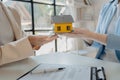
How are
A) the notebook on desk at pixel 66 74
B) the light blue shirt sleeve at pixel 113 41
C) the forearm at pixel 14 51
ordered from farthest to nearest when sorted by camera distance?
1. the light blue shirt sleeve at pixel 113 41
2. the forearm at pixel 14 51
3. the notebook on desk at pixel 66 74

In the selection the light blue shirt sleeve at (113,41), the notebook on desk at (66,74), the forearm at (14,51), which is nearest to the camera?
the notebook on desk at (66,74)

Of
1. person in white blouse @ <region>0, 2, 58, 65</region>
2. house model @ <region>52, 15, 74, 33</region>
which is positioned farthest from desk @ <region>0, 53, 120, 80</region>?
house model @ <region>52, 15, 74, 33</region>

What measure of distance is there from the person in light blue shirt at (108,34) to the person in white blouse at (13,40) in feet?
0.56

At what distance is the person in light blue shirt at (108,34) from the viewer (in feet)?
2.76

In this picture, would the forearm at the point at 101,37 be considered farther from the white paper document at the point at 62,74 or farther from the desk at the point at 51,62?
the white paper document at the point at 62,74

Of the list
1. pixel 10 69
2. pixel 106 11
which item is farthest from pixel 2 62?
pixel 106 11

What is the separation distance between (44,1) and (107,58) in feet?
4.26

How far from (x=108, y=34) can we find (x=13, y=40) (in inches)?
20.2

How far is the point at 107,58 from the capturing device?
40.4 inches

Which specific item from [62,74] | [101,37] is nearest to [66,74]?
[62,74]

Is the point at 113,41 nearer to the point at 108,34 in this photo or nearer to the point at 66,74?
the point at 108,34

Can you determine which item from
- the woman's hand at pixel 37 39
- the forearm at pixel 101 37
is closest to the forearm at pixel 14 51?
the woman's hand at pixel 37 39

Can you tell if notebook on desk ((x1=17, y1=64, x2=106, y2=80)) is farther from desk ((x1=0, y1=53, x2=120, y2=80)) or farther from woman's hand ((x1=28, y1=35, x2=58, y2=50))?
woman's hand ((x1=28, y1=35, x2=58, y2=50))

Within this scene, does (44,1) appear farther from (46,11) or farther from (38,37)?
(38,37)
